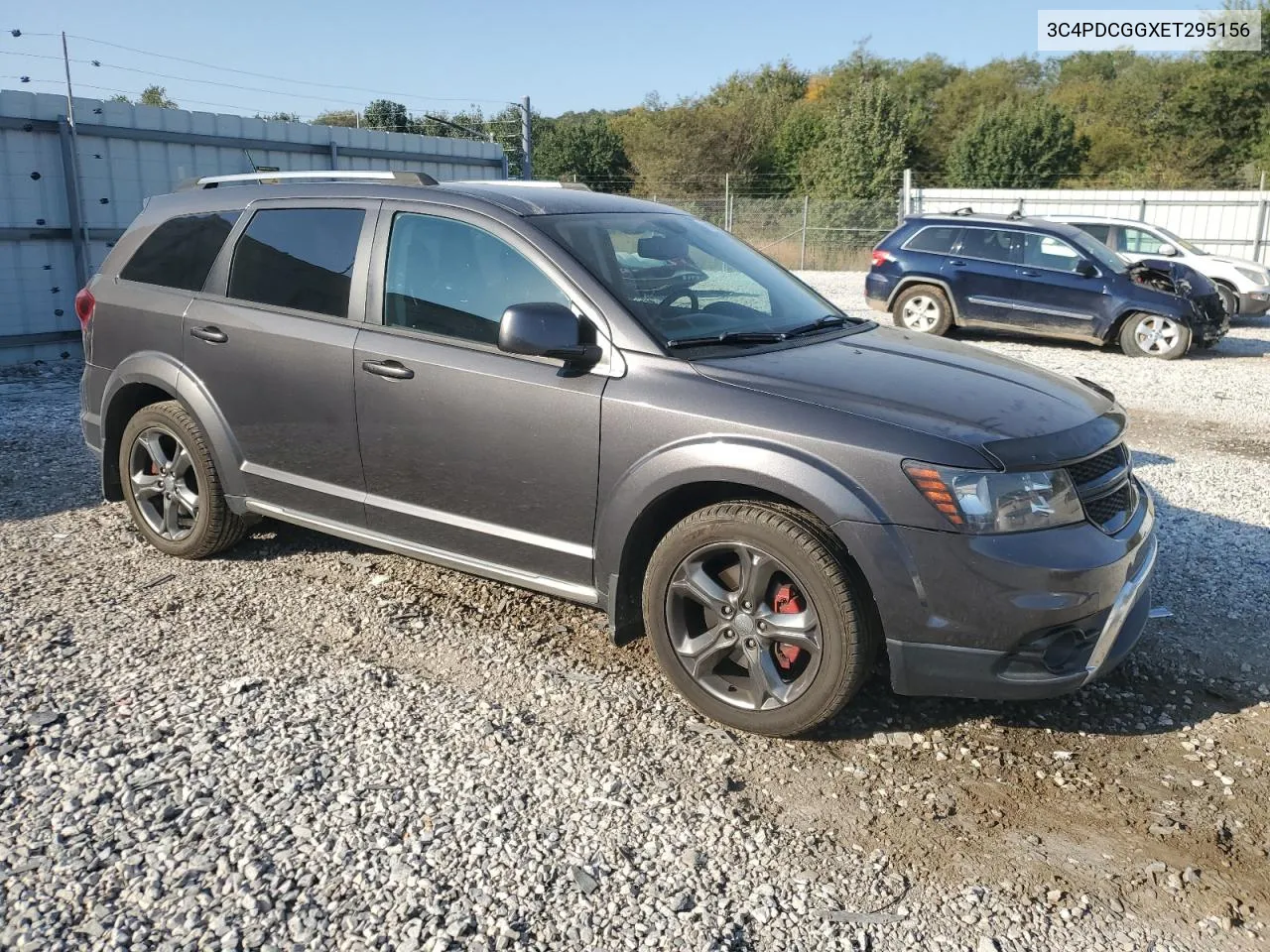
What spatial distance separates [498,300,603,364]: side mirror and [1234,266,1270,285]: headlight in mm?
15785

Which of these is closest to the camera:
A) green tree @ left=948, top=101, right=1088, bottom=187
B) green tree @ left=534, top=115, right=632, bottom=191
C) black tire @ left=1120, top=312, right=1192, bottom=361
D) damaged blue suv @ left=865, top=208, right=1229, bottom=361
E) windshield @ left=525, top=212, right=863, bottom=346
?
windshield @ left=525, top=212, right=863, bottom=346

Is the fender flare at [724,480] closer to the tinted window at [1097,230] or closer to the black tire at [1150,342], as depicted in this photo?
the black tire at [1150,342]

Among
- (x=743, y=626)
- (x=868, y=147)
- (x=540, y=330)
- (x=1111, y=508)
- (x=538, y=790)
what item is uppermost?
(x=868, y=147)

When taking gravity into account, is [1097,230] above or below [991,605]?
above

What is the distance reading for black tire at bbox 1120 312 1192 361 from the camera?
12906mm

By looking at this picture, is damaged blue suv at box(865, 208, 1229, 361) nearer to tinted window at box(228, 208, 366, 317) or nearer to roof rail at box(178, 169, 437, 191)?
roof rail at box(178, 169, 437, 191)

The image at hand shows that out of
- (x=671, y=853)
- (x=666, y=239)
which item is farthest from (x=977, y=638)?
(x=666, y=239)

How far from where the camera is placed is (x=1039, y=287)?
44.0 feet

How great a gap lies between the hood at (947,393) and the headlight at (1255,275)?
46.9 ft

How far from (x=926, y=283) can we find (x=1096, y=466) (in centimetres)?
1130

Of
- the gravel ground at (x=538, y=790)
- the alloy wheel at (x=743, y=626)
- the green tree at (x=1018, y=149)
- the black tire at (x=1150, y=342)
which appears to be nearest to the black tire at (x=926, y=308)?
the black tire at (x=1150, y=342)

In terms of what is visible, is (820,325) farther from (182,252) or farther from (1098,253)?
(1098,253)

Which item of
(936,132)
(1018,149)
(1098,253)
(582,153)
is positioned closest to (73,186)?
(1098,253)

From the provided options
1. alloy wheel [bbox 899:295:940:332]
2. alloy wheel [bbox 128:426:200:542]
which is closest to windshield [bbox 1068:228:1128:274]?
alloy wheel [bbox 899:295:940:332]
